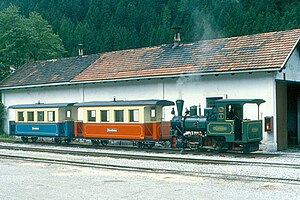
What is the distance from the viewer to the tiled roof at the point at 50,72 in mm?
30859

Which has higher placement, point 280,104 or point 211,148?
point 280,104

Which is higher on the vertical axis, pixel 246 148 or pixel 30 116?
pixel 30 116

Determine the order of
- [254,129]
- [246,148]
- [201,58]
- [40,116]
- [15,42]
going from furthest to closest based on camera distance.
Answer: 1. [15,42]
2. [40,116]
3. [201,58]
4. [254,129]
5. [246,148]

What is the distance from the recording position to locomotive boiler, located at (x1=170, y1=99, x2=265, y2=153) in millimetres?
18516

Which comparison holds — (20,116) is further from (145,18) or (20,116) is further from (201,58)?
(145,18)

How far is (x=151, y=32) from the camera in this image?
89938 mm

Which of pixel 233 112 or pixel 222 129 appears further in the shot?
pixel 233 112

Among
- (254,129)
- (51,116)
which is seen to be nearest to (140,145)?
(254,129)

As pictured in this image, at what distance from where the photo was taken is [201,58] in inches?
957

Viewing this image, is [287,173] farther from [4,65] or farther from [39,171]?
[4,65]

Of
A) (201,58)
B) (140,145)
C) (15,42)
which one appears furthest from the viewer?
(15,42)

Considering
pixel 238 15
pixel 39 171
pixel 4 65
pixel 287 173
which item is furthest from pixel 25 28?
pixel 287 173

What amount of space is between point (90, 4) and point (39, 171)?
96819mm

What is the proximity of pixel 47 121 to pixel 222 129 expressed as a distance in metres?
11.8
